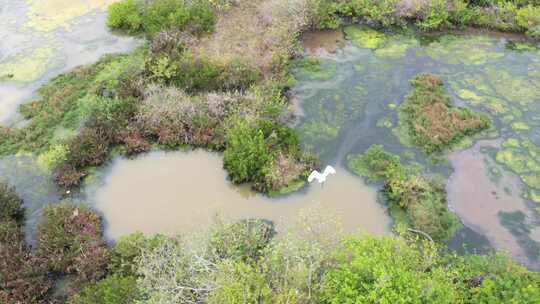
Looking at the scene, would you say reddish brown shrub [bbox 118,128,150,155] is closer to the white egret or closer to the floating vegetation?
the white egret

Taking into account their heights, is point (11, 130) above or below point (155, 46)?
below

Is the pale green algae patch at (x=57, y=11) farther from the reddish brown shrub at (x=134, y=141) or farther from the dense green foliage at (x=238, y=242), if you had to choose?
the dense green foliage at (x=238, y=242)

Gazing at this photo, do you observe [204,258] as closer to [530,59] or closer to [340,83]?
[340,83]

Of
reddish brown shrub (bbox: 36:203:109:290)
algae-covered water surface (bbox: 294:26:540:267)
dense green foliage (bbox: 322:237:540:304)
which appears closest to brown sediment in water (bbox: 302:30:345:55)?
algae-covered water surface (bbox: 294:26:540:267)

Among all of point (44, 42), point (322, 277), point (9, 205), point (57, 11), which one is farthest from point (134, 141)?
point (57, 11)

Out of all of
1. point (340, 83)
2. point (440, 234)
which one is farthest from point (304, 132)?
point (440, 234)

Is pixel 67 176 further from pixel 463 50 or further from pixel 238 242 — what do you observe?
pixel 463 50
